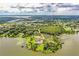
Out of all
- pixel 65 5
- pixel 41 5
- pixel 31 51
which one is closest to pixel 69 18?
pixel 65 5

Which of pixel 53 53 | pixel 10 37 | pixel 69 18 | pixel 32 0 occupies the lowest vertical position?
pixel 53 53

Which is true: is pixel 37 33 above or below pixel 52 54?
above

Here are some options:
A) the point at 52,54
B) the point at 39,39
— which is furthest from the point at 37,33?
the point at 52,54

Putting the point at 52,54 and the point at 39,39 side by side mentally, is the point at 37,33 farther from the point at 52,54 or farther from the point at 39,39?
the point at 52,54

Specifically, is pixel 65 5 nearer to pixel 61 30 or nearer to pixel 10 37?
pixel 61 30

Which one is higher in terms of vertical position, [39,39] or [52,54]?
[39,39]

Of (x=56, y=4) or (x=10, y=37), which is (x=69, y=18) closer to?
(x=56, y=4)

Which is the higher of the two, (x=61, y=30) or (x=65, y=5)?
(x=65, y=5)
